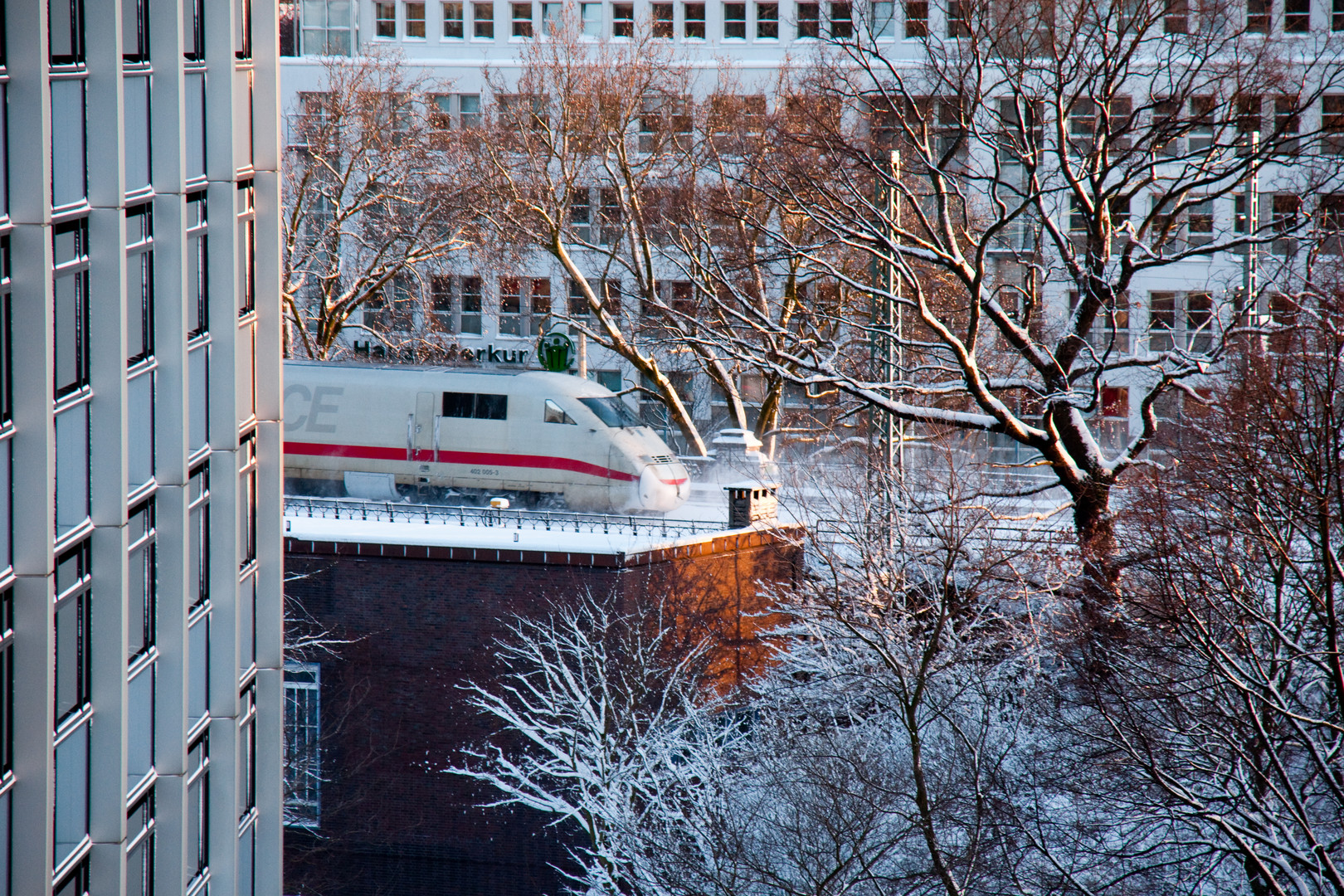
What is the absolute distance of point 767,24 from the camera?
47.2 meters

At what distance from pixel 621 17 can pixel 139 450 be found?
132 feet

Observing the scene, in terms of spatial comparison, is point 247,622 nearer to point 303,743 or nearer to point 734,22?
point 303,743

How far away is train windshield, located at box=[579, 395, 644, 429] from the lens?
26.1m

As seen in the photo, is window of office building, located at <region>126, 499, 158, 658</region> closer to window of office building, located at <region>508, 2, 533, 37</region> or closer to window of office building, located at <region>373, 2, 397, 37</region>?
window of office building, located at <region>508, 2, 533, 37</region>

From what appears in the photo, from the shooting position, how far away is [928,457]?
95.0 ft

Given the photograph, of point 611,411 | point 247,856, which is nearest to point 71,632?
point 247,856

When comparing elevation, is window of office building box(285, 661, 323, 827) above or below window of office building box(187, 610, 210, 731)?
below

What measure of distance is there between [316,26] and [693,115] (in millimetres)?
19993

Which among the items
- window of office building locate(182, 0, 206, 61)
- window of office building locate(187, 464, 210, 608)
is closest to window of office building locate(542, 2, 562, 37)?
window of office building locate(182, 0, 206, 61)

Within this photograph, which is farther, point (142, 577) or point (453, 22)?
point (453, 22)

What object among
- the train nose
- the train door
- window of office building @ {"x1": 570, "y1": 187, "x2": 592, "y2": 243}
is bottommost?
the train nose

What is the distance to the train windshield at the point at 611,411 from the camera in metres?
26.1

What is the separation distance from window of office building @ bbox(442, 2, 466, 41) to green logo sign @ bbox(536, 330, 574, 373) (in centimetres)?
1365

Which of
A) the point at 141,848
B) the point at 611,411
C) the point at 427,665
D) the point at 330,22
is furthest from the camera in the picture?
the point at 330,22
